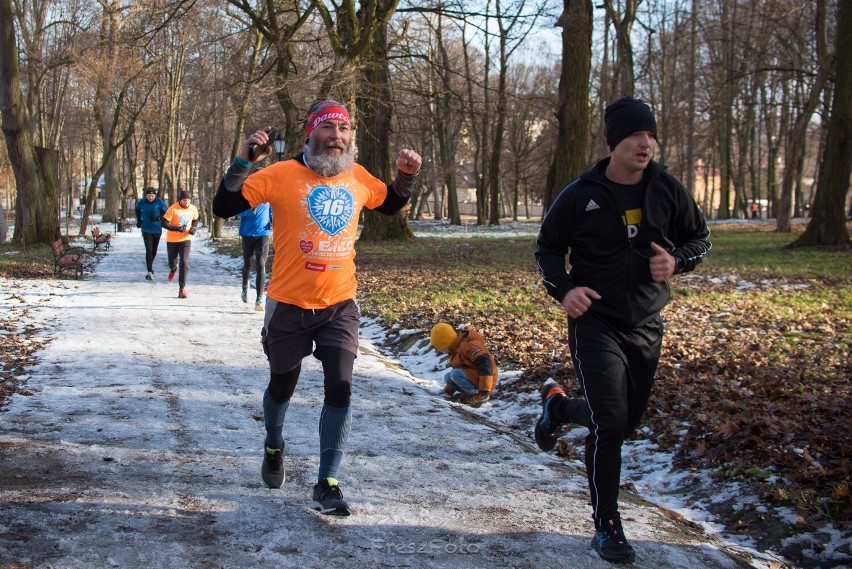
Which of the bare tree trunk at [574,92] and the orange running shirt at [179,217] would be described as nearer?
the orange running shirt at [179,217]

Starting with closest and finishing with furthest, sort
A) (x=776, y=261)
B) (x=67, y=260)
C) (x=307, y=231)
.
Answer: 1. (x=307, y=231)
2. (x=67, y=260)
3. (x=776, y=261)

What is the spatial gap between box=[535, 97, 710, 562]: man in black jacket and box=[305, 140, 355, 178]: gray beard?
4.07ft

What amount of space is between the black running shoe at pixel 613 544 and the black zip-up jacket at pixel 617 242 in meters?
1.03

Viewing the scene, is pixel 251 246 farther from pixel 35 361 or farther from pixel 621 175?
pixel 621 175

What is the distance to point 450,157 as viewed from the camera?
51.7 m

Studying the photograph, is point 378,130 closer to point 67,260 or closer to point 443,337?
point 67,260

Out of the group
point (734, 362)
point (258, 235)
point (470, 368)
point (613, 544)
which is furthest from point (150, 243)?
point (613, 544)

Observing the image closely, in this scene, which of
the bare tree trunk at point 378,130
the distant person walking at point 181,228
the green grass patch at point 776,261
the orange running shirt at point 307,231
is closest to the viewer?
the orange running shirt at point 307,231

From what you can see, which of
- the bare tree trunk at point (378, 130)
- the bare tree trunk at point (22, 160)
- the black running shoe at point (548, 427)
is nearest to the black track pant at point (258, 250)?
the black running shoe at point (548, 427)

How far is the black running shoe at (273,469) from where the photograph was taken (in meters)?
4.57

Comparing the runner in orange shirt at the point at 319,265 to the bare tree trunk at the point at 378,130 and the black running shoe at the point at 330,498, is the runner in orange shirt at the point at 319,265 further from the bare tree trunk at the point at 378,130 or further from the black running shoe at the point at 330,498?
the bare tree trunk at the point at 378,130

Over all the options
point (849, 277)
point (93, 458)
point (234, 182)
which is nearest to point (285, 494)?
point (93, 458)

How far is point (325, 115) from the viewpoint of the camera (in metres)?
4.37

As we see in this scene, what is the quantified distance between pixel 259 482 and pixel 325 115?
2.28 m
